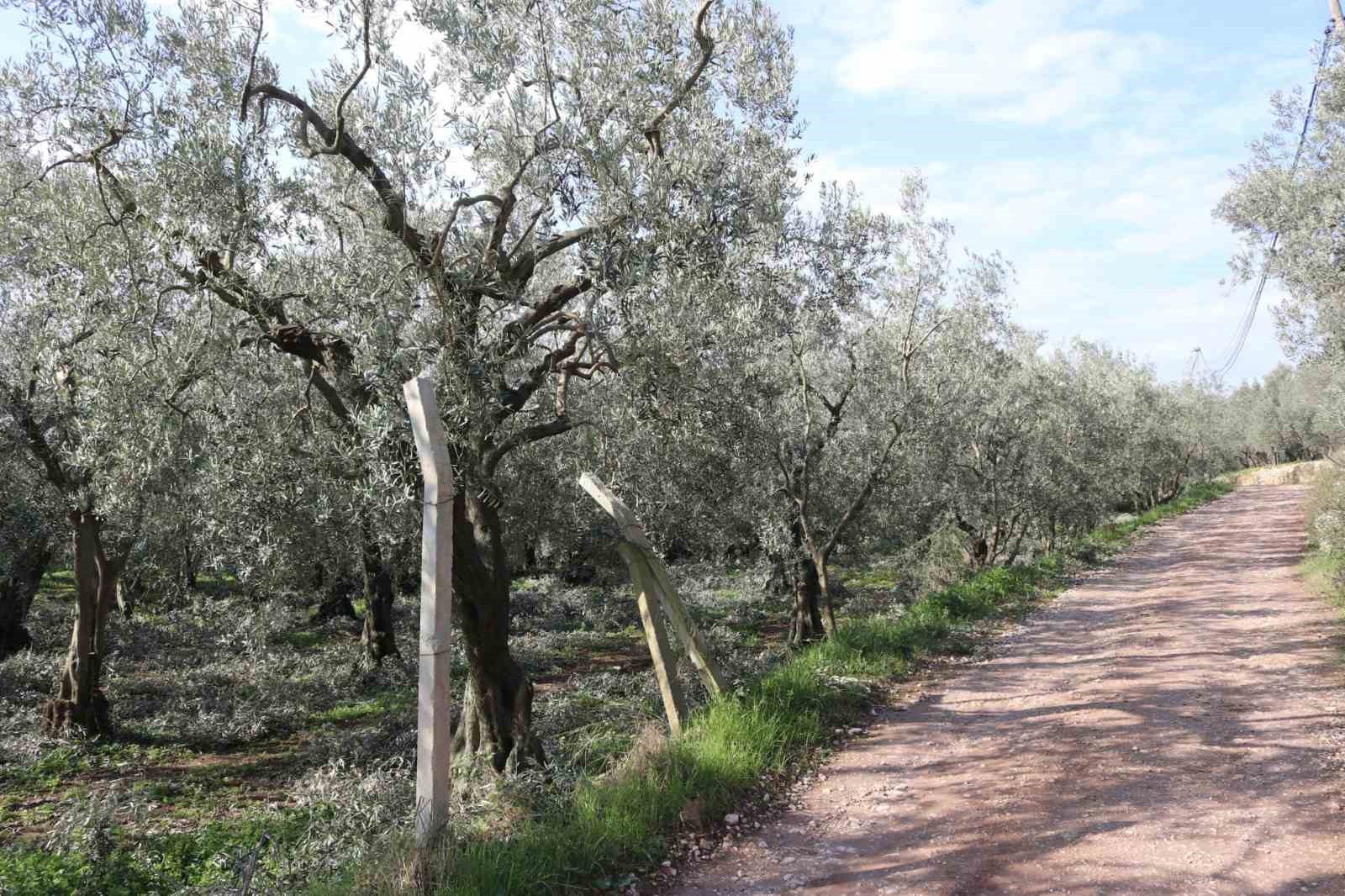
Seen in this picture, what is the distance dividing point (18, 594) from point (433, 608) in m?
17.7

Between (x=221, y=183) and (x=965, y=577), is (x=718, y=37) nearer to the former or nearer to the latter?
(x=221, y=183)

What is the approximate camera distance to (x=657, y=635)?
7.75 meters

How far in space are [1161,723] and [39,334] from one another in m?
13.0

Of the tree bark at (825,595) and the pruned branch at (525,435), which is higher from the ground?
the pruned branch at (525,435)

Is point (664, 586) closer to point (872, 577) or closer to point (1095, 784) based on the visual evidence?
point (1095, 784)

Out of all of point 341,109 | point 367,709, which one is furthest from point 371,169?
point 367,709

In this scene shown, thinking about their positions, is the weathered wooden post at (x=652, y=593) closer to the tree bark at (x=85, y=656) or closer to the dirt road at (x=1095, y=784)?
the dirt road at (x=1095, y=784)

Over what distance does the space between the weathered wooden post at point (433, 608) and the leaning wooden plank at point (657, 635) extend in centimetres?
259

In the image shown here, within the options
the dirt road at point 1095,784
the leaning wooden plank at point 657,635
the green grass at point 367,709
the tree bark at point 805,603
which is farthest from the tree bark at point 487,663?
the tree bark at point 805,603

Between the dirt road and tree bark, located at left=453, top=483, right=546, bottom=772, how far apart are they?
3.60 m

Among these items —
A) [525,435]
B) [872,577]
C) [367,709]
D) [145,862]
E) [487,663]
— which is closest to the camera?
[145,862]

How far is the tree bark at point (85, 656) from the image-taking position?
1254 cm

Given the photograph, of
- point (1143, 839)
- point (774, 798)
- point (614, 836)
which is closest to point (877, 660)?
point (774, 798)

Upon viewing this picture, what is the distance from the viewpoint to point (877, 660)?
10977 millimetres
